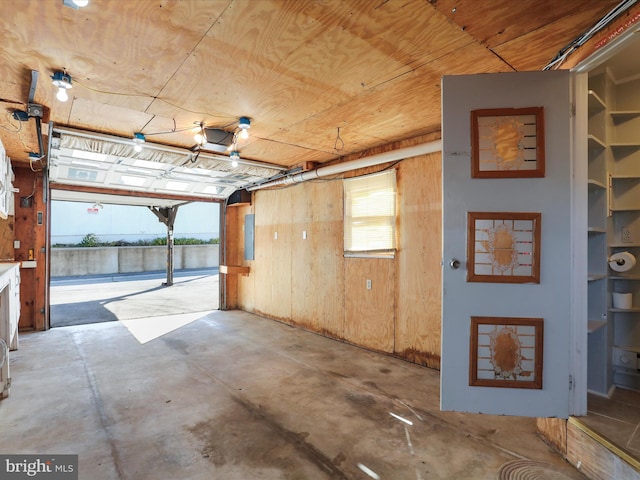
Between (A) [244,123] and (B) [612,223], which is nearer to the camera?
(B) [612,223]

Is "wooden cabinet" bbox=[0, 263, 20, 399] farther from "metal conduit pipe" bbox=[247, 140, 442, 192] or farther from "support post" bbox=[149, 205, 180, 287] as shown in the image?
"support post" bbox=[149, 205, 180, 287]

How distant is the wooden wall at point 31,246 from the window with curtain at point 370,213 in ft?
15.3

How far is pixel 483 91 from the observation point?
197cm

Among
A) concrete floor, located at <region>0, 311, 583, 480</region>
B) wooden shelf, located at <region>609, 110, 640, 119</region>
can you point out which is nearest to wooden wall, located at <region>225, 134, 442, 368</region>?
concrete floor, located at <region>0, 311, 583, 480</region>

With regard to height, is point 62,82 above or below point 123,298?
above

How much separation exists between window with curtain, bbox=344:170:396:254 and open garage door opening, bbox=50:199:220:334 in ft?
10.7

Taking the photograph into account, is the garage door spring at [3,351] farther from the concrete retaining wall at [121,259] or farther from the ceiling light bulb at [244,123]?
the concrete retaining wall at [121,259]

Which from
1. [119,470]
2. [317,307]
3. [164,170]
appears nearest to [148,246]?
[164,170]

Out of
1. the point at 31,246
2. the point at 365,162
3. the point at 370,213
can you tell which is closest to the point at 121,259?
the point at 31,246

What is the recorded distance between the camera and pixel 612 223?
263cm

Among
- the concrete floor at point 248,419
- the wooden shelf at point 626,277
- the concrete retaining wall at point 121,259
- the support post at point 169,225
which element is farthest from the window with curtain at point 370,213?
the concrete retaining wall at point 121,259

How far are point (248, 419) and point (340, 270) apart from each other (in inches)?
97.0

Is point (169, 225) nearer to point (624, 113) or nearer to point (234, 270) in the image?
point (234, 270)

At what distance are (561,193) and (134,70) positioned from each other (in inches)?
109
